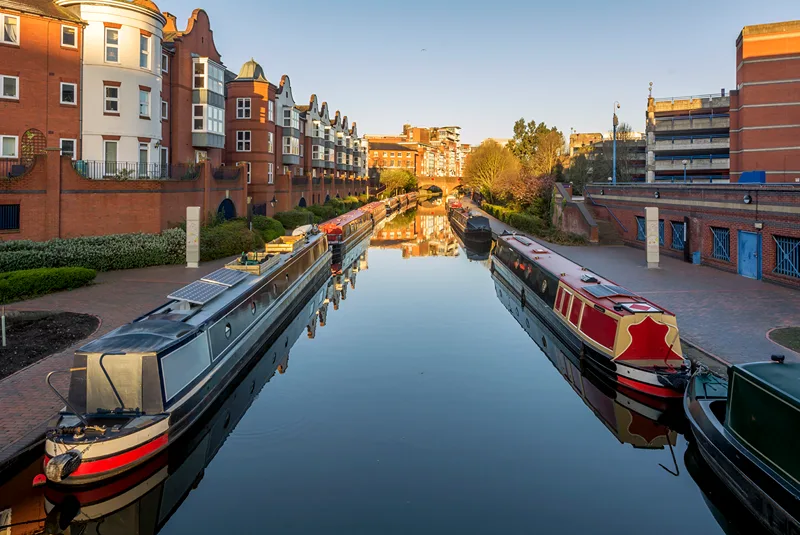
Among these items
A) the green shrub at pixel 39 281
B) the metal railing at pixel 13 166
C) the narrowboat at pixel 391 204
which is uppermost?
the narrowboat at pixel 391 204

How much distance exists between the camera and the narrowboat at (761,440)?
739cm

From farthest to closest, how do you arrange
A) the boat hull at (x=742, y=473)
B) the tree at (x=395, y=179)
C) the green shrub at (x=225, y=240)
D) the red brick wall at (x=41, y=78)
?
1. the tree at (x=395, y=179)
2. the green shrub at (x=225, y=240)
3. the red brick wall at (x=41, y=78)
4. the boat hull at (x=742, y=473)

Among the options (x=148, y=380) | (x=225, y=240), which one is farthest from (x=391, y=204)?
(x=148, y=380)

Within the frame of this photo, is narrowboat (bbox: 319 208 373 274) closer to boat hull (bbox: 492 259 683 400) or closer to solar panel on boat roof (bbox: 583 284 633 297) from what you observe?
boat hull (bbox: 492 259 683 400)

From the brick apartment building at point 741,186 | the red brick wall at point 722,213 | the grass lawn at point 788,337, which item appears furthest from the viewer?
the brick apartment building at point 741,186

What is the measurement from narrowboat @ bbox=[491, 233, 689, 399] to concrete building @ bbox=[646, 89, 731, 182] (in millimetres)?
43842

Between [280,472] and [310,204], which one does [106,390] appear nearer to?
[280,472]

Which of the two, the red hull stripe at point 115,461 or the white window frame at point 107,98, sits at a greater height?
the white window frame at point 107,98

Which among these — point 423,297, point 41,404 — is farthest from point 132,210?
point 41,404

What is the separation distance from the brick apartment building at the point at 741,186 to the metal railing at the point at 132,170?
910 inches

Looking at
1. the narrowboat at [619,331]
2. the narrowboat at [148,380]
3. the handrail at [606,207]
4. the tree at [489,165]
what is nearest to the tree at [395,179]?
the tree at [489,165]

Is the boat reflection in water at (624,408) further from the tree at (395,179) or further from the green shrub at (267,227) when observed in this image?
the tree at (395,179)

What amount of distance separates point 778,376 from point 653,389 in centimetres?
357

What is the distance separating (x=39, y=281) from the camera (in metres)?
18.0
